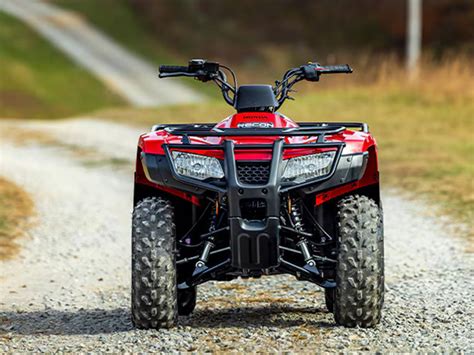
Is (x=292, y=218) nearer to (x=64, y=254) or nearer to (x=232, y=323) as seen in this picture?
(x=232, y=323)

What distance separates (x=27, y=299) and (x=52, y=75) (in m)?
28.8

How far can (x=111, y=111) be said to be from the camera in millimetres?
25719

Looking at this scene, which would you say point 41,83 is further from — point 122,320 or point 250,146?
point 250,146

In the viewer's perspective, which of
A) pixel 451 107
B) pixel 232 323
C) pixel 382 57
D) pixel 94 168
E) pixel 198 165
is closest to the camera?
pixel 198 165

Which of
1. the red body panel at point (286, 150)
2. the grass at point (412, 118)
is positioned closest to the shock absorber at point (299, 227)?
the red body panel at point (286, 150)

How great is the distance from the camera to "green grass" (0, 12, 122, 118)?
3256cm

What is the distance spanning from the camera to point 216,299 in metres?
7.72

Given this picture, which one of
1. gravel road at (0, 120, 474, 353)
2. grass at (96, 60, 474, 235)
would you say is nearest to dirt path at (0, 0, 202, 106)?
grass at (96, 60, 474, 235)

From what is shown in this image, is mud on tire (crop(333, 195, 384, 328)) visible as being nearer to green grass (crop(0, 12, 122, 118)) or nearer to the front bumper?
the front bumper

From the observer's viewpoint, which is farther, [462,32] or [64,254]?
[462,32]

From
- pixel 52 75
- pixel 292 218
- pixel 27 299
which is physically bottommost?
pixel 27 299

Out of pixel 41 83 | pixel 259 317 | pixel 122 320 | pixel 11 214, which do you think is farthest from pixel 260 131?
pixel 41 83

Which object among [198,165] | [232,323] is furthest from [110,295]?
[198,165]

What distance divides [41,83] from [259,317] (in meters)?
29.1
